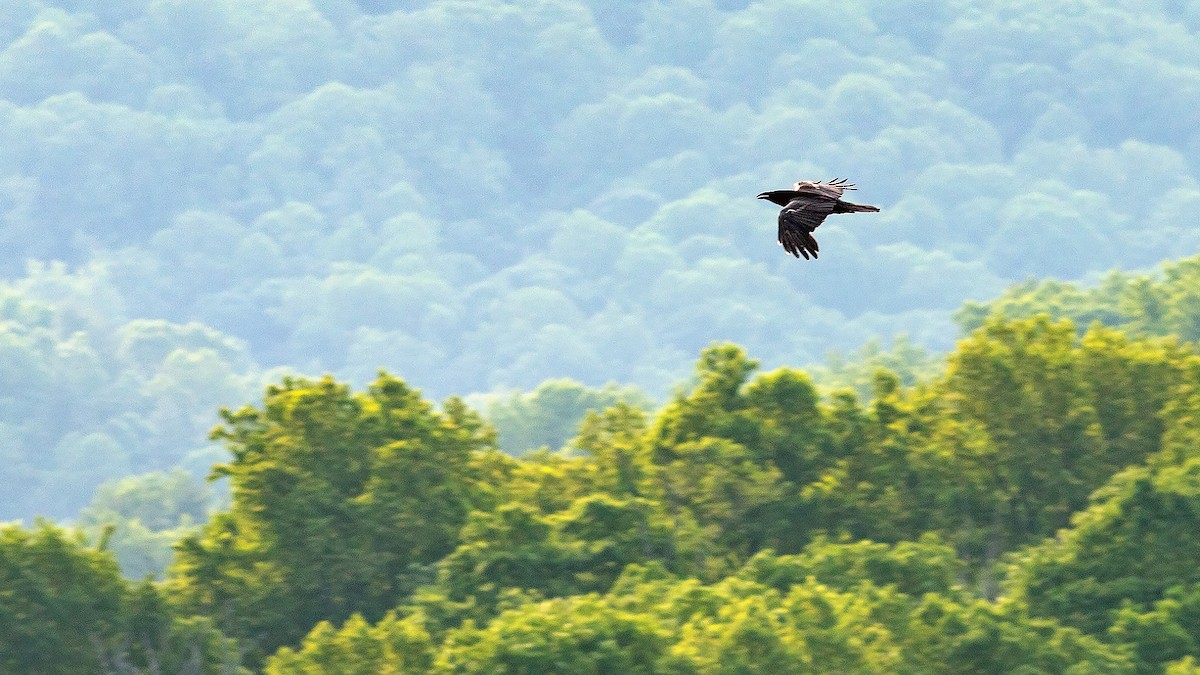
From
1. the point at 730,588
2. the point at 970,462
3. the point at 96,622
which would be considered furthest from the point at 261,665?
the point at 970,462

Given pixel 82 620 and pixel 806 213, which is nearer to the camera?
pixel 806 213

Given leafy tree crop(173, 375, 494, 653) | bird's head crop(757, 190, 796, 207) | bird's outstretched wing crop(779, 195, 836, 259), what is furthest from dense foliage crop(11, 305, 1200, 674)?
bird's outstretched wing crop(779, 195, 836, 259)

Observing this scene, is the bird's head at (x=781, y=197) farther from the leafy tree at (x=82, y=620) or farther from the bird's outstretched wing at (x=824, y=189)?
the leafy tree at (x=82, y=620)

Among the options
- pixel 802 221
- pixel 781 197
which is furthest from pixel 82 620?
pixel 802 221

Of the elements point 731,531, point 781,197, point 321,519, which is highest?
point 321,519

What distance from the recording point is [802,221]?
21125mm

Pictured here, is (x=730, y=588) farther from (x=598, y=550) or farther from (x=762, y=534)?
(x=762, y=534)

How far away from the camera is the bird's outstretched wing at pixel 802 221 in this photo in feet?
69.1

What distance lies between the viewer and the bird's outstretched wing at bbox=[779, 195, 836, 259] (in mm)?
21062

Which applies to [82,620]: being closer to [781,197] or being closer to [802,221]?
[781,197]

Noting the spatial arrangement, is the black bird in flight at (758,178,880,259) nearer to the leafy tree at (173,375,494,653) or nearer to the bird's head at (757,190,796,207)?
the bird's head at (757,190,796,207)

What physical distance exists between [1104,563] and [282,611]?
673 inches

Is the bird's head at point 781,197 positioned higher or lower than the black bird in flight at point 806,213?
higher

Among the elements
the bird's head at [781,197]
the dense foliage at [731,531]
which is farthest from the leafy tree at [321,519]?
the bird's head at [781,197]
